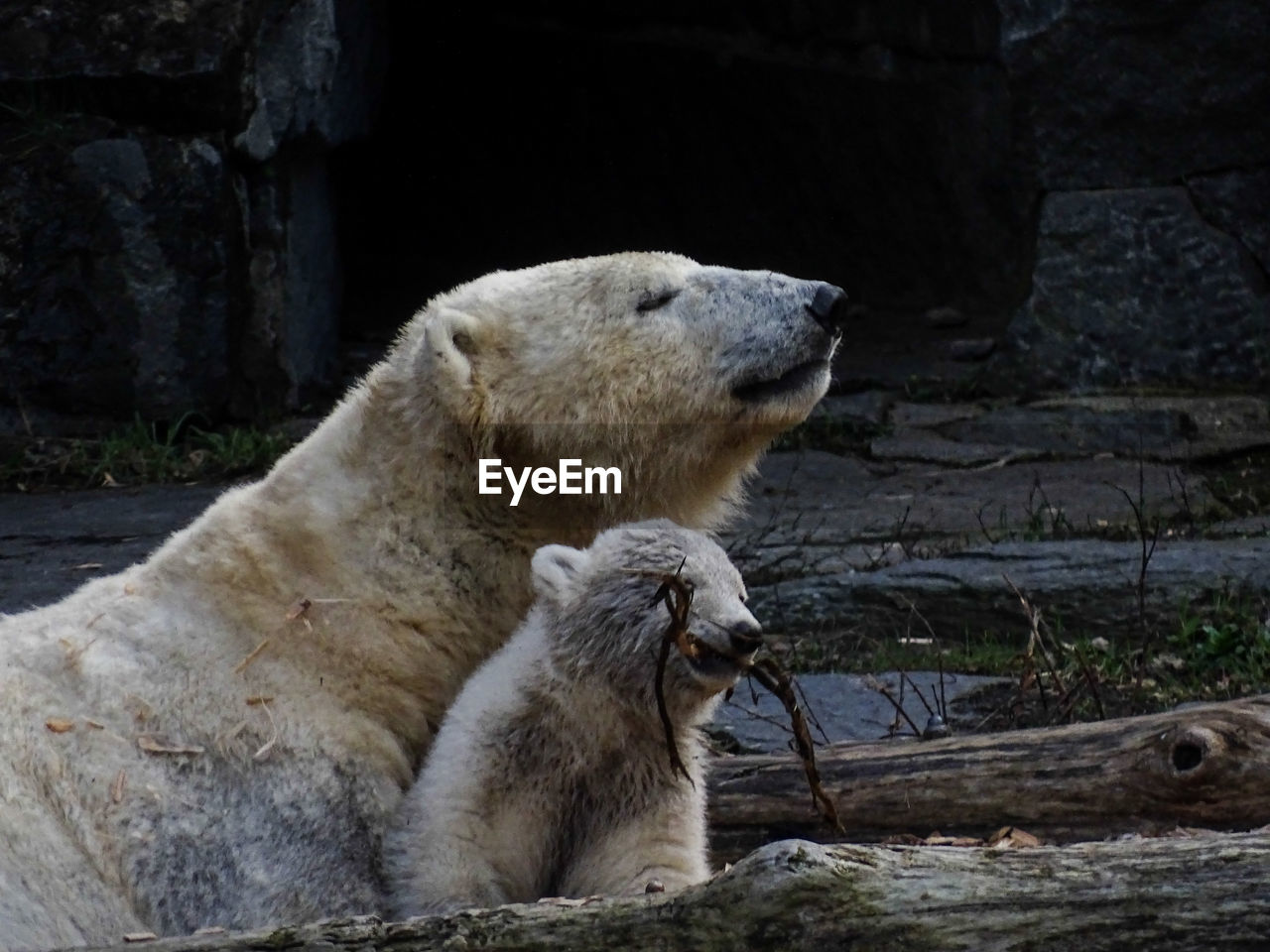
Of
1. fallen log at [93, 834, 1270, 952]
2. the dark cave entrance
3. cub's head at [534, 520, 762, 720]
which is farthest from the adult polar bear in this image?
the dark cave entrance

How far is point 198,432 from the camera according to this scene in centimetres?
698

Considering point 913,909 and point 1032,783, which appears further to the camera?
point 1032,783

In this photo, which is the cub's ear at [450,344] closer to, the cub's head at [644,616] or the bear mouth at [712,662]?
the cub's head at [644,616]

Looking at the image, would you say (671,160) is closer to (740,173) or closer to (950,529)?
(740,173)

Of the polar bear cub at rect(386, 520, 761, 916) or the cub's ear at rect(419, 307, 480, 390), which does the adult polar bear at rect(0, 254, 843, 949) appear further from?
the polar bear cub at rect(386, 520, 761, 916)

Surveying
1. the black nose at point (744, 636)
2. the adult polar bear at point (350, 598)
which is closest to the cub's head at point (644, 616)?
the black nose at point (744, 636)

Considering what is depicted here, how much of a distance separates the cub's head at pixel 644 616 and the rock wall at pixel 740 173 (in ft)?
14.8

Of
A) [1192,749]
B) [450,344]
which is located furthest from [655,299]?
[1192,749]

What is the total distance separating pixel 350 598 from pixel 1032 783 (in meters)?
1.18

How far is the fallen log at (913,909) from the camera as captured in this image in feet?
6.67

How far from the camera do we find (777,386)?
331cm

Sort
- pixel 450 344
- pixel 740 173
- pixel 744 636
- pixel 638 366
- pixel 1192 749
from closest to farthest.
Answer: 1. pixel 744 636
2. pixel 1192 749
3. pixel 450 344
4. pixel 638 366
5. pixel 740 173

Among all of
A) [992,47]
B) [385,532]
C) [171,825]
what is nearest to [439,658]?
[385,532]

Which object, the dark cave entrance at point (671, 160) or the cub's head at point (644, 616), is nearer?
the cub's head at point (644, 616)
